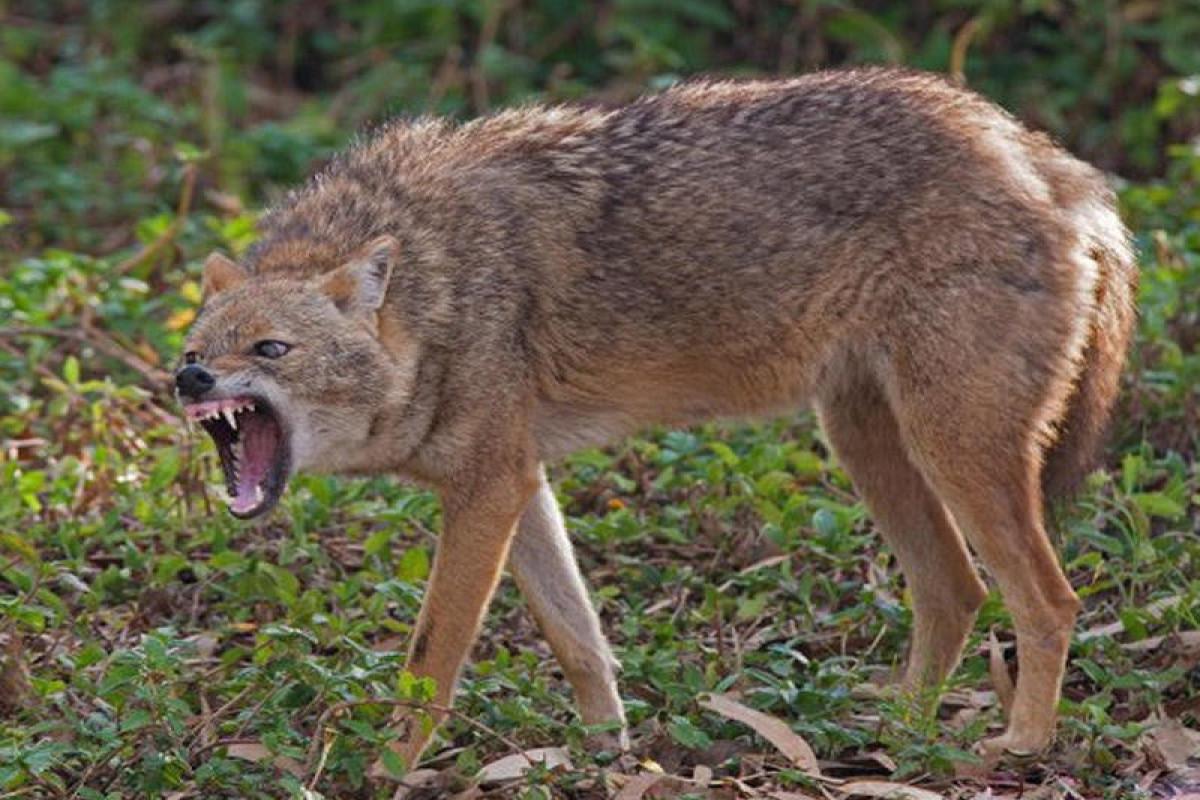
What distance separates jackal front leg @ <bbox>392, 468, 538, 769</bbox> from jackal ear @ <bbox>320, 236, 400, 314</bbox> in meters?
0.61

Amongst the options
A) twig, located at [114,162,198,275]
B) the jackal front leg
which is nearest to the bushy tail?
the jackal front leg

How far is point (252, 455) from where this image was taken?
7055 millimetres

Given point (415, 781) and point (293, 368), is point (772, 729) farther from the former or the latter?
point (293, 368)

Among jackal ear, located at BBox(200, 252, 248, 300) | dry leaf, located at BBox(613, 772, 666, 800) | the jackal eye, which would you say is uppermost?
jackal ear, located at BBox(200, 252, 248, 300)

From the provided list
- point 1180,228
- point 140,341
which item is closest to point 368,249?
point 140,341

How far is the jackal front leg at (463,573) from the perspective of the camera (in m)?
7.03

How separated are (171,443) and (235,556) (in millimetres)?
1402

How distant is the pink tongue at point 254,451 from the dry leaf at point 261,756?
2.54 ft

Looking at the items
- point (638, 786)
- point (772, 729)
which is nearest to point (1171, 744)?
point (772, 729)

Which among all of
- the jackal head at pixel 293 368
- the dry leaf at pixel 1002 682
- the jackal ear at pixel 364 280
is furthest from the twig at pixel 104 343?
the dry leaf at pixel 1002 682

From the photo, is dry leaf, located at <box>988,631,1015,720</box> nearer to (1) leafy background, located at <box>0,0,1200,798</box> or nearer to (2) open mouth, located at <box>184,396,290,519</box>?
(1) leafy background, located at <box>0,0,1200,798</box>

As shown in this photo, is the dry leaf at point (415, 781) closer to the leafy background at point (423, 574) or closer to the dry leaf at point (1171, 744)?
the leafy background at point (423, 574)

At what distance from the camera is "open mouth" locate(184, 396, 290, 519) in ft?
22.9

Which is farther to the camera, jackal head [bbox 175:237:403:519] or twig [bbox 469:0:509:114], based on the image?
twig [bbox 469:0:509:114]
